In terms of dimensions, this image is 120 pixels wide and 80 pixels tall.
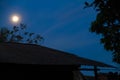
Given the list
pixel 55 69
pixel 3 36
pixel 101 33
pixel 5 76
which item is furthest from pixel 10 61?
pixel 3 36

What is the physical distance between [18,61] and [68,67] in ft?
17.3

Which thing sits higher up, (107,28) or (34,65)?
(107,28)

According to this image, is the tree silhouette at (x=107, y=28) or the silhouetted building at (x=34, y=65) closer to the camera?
the silhouetted building at (x=34, y=65)

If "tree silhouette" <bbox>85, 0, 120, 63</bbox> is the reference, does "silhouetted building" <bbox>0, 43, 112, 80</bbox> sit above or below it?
below

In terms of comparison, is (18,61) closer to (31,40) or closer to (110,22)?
(110,22)

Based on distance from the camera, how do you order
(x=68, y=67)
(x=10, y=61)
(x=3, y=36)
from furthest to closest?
1. (x=3, y=36)
2. (x=68, y=67)
3. (x=10, y=61)

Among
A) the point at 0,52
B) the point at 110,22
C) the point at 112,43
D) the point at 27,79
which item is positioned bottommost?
the point at 27,79

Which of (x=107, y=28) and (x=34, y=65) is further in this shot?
(x=107, y=28)

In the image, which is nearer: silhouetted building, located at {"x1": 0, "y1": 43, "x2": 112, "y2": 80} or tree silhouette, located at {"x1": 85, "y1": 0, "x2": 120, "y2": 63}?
silhouetted building, located at {"x1": 0, "y1": 43, "x2": 112, "y2": 80}

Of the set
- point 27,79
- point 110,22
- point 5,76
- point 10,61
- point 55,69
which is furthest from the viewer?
point 110,22

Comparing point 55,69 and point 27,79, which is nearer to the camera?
point 27,79

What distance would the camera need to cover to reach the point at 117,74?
2567 cm

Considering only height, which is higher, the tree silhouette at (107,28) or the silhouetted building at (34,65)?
the tree silhouette at (107,28)

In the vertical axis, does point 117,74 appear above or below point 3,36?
below
